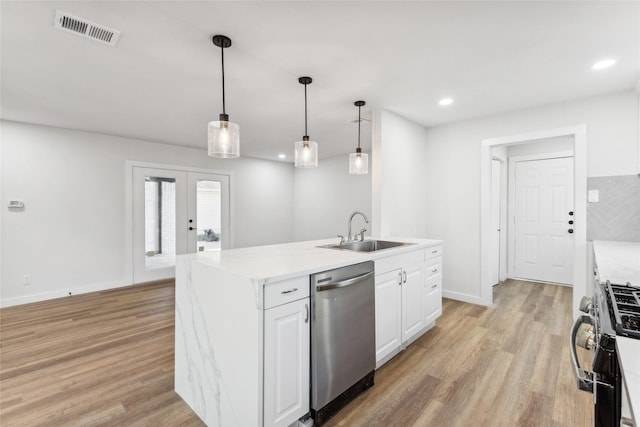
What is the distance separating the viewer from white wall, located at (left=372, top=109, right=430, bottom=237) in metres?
3.39

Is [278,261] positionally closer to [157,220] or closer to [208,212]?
[157,220]

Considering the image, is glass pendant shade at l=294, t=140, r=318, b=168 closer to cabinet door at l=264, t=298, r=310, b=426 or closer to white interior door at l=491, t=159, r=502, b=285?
cabinet door at l=264, t=298, r=310, b=426

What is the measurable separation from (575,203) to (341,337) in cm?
297

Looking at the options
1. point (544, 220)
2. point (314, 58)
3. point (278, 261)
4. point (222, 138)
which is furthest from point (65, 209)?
point (544, 220)

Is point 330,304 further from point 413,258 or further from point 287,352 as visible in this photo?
point 413,258

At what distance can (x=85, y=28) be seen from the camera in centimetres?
191

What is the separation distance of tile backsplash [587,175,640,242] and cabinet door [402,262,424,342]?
6.16 ft

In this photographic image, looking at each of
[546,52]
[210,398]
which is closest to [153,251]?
[210,398]

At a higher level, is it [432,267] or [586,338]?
Answer: [586,338]

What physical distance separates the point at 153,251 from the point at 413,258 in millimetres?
4404

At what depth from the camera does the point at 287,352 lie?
1.54 m

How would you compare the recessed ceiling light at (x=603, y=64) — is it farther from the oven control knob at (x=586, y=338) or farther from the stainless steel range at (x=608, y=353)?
the oven control knob at (x=586, y=338)

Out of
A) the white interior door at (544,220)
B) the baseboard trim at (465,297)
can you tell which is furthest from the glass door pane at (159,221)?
the white interior door at (544,220)

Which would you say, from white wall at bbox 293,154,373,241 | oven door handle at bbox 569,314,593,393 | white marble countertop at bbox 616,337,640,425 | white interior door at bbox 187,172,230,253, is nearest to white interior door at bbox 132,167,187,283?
white interior door at bbox 187,172,230,253
